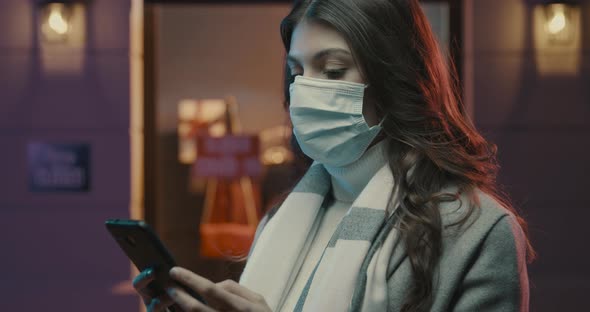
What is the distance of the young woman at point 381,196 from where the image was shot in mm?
1742

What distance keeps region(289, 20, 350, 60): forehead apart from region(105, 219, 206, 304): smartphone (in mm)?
549

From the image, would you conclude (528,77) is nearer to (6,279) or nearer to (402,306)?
(6,279)

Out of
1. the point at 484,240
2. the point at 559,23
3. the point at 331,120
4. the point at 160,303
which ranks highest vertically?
the point at 559,23

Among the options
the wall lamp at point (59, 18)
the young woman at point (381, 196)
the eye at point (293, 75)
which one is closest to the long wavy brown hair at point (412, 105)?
the young woman at point (381, 196)

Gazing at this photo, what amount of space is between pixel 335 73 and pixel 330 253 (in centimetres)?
40

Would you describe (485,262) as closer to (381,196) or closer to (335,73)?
(381,196)

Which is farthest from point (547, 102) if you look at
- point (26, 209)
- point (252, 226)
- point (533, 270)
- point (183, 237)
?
point (26, 209)

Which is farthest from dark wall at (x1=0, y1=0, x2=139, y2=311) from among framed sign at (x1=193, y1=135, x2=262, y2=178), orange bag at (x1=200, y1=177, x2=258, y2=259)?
orange bag at (x1=200, y1=177, x2=258, y2=259)

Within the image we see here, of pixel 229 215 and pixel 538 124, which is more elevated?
pixel 538 124

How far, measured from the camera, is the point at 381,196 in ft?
6.19

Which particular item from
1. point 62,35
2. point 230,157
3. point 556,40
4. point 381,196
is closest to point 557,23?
point 556,40

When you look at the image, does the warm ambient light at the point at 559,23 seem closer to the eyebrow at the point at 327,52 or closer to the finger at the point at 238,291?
the eyebrow at the point at 327,52

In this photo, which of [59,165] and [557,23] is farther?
[59,165]

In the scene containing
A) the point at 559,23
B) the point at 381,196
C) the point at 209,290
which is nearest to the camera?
the point at 209,290
